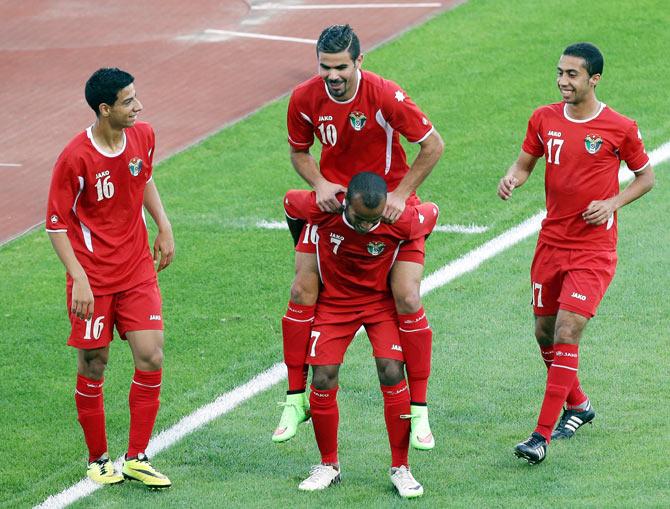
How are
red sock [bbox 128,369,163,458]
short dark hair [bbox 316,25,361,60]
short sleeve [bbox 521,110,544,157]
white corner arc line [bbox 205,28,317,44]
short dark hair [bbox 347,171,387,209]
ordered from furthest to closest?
white corner arc line [bbox 205,28,317,44] → short sleeve [bbox 521,110,544,157] → red sock [bbox 128,369,163,458] → short dark hair [bbox 316,25,361,60] → short dark hair [bbox 347,171,387,209]

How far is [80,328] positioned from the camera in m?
7.43

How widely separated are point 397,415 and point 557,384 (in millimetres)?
975

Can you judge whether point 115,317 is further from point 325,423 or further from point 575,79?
point 575,79

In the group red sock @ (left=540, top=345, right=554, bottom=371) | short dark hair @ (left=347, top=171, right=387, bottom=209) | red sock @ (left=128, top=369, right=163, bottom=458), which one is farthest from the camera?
red sock @ (left=540, top=345, right=554, bottom=371)

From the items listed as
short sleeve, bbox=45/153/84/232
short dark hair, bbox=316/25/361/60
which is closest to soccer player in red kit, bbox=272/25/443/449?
short dark hair, bbox=316/25/361/60

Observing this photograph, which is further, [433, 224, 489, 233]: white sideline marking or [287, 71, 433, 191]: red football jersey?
[433, 224, 489, 233]: white sideline marking

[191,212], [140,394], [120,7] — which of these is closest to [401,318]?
[140,394]

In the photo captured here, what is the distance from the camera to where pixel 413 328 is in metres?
7.32

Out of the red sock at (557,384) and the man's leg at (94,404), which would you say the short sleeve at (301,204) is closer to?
the man's leg at (94,404)

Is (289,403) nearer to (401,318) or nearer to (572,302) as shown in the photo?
(401,318)

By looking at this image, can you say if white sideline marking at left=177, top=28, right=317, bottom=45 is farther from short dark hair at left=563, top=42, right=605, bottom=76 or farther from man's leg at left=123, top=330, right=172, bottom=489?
man's leg at left=123, top=330, right=172, bottom=489

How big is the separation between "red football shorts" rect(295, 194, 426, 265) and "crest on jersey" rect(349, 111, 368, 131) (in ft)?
1.62

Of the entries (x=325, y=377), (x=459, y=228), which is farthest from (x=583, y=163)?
(x=459, y=228)

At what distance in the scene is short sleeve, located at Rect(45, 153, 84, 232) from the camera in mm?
7191
